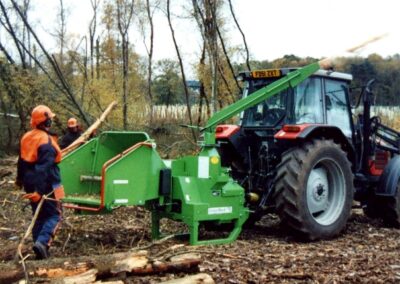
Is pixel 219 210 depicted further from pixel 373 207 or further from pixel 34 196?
pixel 373 207

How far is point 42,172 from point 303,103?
147 inches

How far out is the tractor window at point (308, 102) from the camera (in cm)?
812

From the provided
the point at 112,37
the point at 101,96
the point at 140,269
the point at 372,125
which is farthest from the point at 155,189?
the point at 112,37

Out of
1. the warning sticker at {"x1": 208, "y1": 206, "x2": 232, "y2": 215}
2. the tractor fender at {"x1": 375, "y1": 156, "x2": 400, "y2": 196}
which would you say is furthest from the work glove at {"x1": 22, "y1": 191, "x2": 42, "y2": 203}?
the tractor fender at {"x1": 375, "y1": 156, "x2": 400, "y2": 196}

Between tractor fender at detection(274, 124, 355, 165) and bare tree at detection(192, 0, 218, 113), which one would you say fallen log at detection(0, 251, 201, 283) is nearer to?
tractor fender at detection(274, 124, 355, 165)

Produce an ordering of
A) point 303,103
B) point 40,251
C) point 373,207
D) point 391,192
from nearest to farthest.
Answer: point 40,251, point 303,103, point 391,192, point 373,207

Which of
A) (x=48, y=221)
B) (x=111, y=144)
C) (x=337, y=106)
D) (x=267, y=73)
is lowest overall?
(x=48, y=221)

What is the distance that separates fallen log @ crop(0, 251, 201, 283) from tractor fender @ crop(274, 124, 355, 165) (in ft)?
8.61

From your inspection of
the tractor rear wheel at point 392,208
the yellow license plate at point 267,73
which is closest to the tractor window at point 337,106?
the yellow license plate at point 267,73

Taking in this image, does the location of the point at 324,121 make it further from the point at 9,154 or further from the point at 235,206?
the point at 9,154

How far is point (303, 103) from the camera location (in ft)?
26.9

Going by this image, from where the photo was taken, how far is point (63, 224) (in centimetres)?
867

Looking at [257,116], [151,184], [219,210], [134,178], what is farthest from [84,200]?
[257,116]

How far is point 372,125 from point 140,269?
17.7 feet
